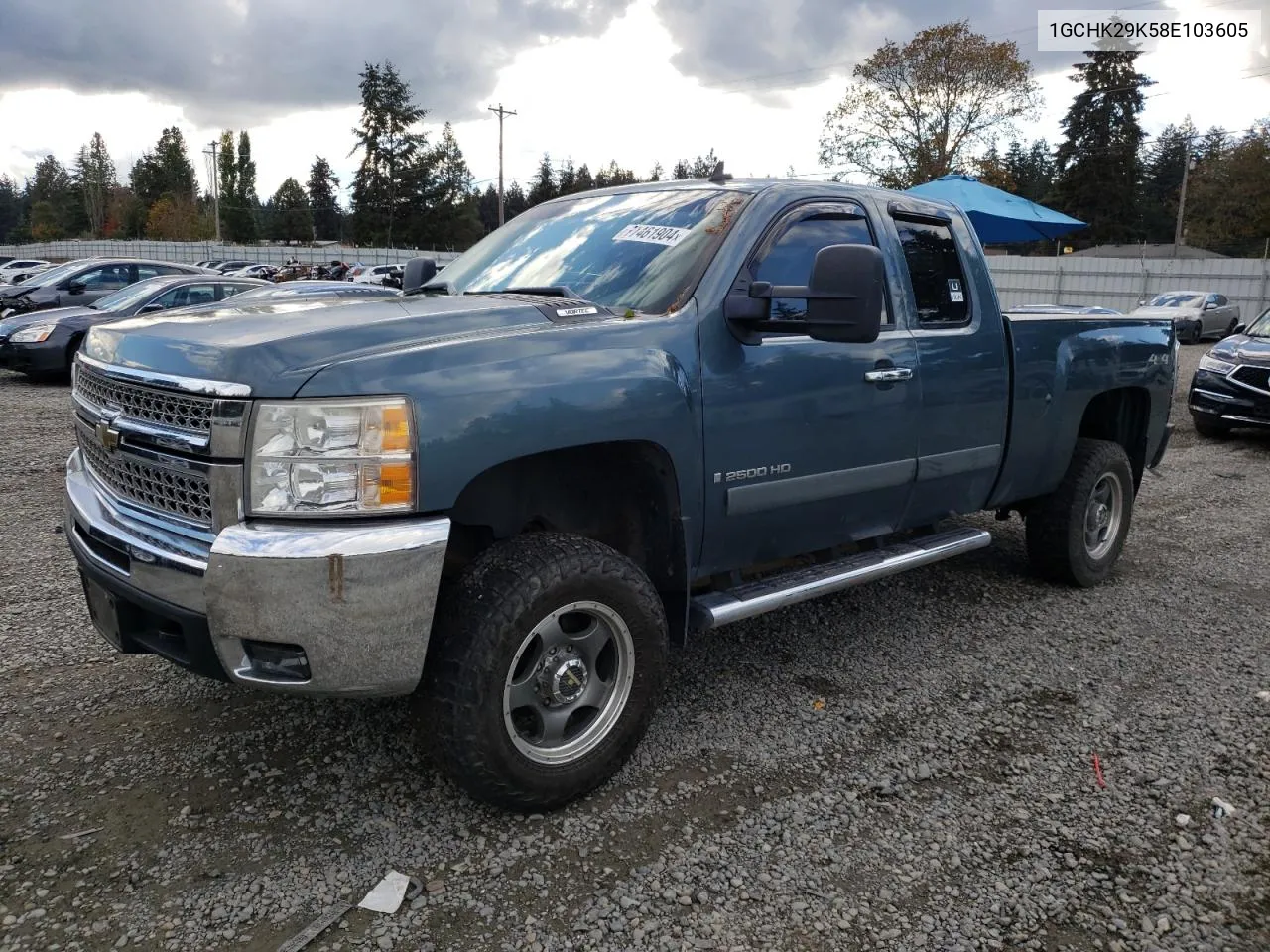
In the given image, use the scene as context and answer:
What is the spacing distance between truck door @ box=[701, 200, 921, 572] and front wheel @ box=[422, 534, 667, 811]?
0.49 metres

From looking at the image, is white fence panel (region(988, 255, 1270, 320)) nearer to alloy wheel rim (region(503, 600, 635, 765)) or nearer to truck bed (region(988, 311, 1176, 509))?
truck bed (region(988, 311, 1176, 509))

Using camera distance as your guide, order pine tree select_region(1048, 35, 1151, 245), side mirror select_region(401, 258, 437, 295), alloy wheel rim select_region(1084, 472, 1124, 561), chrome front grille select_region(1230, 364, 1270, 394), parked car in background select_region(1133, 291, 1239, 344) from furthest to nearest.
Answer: pine tree select_region(1048, 35, 1151, 245) < parked car in background select_region(1133, 291, 1239, 344) < chrome front grille select_region(1230, 364, 1270, 394) < alloy wheel rim select_region(1084, 472, 1124, 561) < side mirror select_region(401, 258, 437, 295)

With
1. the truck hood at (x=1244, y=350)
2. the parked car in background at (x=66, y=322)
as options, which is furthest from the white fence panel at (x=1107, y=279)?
the parked car in background at (x=66, y=322)

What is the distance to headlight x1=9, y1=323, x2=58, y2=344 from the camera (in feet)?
38.5

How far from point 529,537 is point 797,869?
4.03ft

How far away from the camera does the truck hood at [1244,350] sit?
9.90 m

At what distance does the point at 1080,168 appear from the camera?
63.0 meters

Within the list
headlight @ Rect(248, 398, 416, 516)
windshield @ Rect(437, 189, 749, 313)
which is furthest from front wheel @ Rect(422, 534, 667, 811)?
windshield @ Rect(437, 189, 749, 313)

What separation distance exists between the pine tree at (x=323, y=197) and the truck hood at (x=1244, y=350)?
303 ft

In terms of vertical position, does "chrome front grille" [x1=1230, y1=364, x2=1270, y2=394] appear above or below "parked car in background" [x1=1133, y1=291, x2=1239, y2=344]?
below

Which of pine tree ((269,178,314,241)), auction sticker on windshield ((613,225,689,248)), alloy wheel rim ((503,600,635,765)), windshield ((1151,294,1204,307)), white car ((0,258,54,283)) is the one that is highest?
pine tree ((269,178,314,241))

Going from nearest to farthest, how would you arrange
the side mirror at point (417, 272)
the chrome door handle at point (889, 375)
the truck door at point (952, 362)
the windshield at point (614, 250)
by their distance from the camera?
the windshield at point (614, 250), the chrome door handle at point (889, 375), the truck door at point (952, 362), the side mirror at point (417, 272)

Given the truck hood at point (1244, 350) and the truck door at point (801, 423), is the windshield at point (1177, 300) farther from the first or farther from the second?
the truck door at point (801, 423)

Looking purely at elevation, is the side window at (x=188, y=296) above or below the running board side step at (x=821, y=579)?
above
